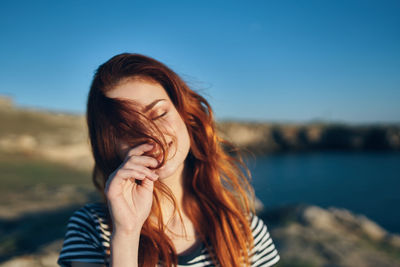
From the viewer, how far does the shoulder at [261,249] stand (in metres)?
1.79

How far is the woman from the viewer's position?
1.35 metres

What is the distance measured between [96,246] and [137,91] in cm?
96

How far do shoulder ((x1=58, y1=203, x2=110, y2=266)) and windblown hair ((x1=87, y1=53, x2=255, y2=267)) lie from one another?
148 millimetres

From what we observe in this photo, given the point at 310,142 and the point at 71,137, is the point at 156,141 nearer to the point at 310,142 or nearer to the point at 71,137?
the point at 71,137

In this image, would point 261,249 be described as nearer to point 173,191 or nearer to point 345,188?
point 173,191

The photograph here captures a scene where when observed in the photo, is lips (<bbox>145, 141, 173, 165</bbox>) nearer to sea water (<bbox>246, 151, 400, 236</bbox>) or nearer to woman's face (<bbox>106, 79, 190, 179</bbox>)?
woman's face (<bbox>106, 79, 190, 179</bbox>)

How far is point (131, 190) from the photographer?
1.38 metres

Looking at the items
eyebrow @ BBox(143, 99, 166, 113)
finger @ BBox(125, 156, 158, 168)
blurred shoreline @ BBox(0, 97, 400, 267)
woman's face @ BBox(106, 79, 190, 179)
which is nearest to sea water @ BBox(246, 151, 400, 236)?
blurred shoreline @ BBox(0, 97, 400, 267)

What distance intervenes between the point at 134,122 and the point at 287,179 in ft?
76.8

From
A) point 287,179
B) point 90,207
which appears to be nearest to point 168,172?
point 90,207

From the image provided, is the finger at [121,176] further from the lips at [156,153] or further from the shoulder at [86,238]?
the shoulder at [86,238]

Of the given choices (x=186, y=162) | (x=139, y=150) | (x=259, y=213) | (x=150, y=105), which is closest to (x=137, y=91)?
(x=150, y=105)

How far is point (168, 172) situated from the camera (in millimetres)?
1521

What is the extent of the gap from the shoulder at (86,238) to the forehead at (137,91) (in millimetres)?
775
